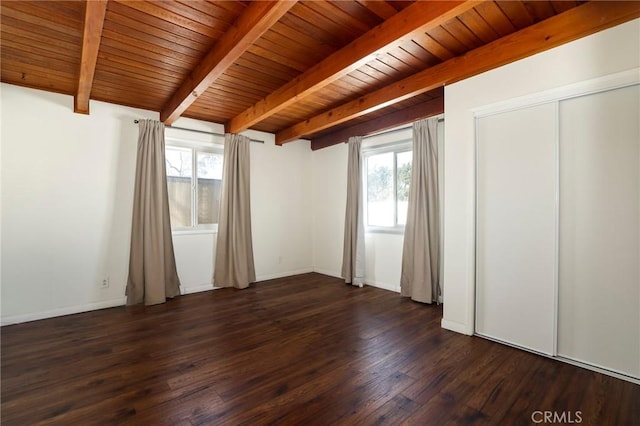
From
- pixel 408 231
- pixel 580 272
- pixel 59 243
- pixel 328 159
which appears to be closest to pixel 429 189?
pixel 408 231

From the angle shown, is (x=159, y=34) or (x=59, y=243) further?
(x=59, y=243)

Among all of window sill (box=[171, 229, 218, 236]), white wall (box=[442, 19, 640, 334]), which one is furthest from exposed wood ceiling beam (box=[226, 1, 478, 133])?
window sill (box=[171, 229, 218, 236])

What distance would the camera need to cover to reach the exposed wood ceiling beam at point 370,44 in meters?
1.79

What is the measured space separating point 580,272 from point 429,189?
5.79 ft

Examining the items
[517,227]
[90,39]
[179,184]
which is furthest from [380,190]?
[90,39]

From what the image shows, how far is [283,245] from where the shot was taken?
205 inches

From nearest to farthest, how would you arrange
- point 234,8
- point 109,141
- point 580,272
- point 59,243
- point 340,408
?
point 340,408 → point 234,8 → point 580,272 → point 59,243 → point 109,141

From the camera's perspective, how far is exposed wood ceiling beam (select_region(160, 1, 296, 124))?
179cm

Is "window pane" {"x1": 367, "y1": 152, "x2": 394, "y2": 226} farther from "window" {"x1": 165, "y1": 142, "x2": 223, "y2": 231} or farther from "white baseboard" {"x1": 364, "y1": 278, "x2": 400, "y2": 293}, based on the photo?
"window" {"x1": 165, "y1": 142, "x2": 223, "y2": 231}

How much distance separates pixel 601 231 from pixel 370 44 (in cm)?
217

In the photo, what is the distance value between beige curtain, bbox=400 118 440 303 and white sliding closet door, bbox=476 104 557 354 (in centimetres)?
95

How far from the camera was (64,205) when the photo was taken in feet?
10.9

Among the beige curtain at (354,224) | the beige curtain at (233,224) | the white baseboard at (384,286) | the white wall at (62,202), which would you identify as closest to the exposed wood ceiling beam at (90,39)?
the white wall at (62,202)

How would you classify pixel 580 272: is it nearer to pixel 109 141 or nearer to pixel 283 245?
pixel 283 245
